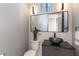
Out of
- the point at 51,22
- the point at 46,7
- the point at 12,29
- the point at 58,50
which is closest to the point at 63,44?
the point at 58,50

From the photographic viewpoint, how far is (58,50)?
4.21 ft

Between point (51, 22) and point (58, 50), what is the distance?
1.15ft

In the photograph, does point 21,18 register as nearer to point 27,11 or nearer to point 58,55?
point 27,11

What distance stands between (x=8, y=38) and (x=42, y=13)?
503 mm

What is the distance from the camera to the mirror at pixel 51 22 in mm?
1312

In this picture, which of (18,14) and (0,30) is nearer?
(0,30)

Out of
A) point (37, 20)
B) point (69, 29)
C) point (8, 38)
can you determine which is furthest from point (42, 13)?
point (8, 38)

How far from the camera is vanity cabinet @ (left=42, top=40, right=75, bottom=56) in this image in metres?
1.27

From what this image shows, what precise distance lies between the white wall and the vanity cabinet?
25cm

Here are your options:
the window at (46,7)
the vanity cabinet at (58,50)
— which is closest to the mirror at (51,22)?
the window at (46,7)

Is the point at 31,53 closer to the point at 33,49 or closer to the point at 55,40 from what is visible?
the point at 33,49

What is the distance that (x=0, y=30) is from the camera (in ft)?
3.95

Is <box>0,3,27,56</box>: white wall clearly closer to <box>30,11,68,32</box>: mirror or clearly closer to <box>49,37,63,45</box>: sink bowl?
<box>30,11,68,32</box>: mirror

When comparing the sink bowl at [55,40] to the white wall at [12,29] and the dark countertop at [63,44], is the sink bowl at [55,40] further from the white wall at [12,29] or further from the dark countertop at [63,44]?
the white wall at [12,29]
